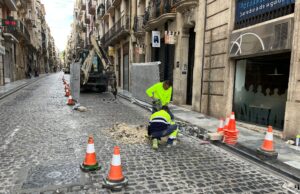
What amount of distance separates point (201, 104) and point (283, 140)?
425 cm

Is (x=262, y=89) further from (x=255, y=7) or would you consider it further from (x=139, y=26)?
(x=139, y=26)

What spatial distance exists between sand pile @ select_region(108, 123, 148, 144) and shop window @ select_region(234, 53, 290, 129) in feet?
11.9

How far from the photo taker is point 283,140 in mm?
6281

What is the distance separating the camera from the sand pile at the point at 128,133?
617 cm

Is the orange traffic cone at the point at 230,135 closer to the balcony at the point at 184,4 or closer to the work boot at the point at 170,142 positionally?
the work boot at the point at 170,142

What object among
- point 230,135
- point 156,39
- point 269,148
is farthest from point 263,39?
point 156,39

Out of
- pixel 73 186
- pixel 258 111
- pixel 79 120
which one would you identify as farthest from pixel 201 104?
pixel 73 186

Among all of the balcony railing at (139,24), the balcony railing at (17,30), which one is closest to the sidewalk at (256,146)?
the balcony railing at (139,24)

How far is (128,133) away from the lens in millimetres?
6750

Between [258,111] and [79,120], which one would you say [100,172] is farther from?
[258,111]

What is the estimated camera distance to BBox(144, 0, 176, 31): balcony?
13000mm

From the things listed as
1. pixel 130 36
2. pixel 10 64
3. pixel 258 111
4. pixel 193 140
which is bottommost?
pixel 193 140

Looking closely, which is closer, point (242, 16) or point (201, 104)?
point (242, 16)

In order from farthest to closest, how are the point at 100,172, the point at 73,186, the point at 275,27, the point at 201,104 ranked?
1. the point at 201,104
2. the point at 275,27
3. the point at 100,172
4. the point at 73,186
